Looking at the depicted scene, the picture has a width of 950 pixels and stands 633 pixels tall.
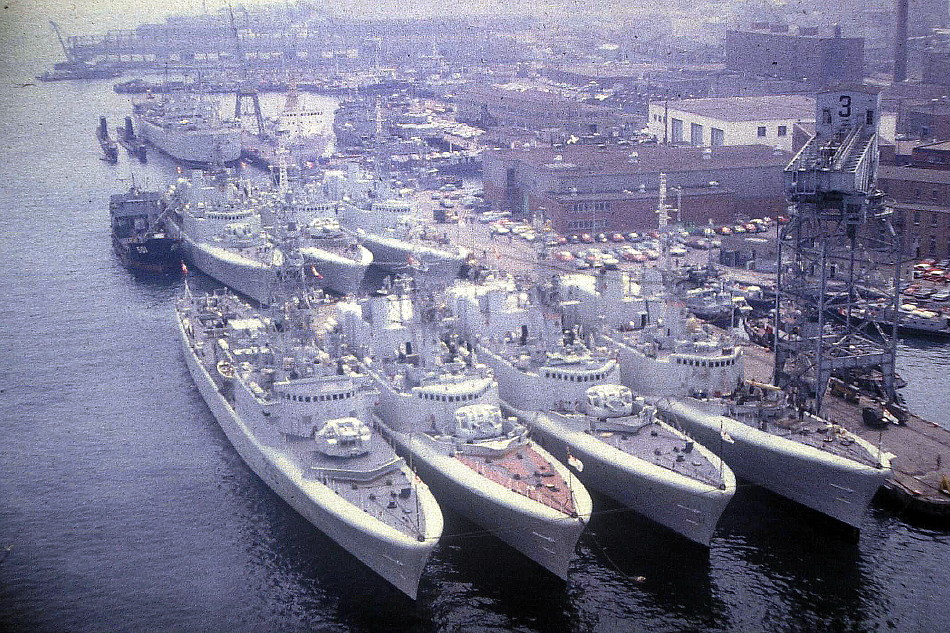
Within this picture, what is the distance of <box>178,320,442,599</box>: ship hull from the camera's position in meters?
28.1

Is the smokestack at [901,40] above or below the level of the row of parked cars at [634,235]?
above

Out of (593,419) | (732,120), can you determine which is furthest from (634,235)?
(593,419)

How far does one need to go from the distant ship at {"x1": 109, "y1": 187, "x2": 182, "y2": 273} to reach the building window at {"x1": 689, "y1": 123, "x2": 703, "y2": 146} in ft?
129

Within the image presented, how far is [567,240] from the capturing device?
6316 cm

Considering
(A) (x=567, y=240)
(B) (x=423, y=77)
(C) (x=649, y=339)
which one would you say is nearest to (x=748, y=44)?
(B) (x=423, y=77)

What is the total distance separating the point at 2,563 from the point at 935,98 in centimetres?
7478

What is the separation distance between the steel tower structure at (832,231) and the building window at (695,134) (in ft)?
150

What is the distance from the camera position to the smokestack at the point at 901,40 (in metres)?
92.2

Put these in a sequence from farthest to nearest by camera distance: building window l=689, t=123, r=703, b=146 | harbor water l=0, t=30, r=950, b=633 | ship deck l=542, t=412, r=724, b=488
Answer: building window l=689, t=123, r=703, b=146
ship deck l=542, t=412, r=724, b=488
harbor water l=0, t=30, r=950, b=633

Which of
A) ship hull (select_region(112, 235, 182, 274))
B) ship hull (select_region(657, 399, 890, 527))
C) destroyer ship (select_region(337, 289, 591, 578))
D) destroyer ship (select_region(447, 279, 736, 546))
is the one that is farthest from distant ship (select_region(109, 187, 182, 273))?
ship hull (select_region(657, 399, 890, 527))

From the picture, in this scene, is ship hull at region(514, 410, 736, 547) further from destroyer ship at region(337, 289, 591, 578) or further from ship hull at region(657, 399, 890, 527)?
ship hull at region(657, 399, 890, 527)

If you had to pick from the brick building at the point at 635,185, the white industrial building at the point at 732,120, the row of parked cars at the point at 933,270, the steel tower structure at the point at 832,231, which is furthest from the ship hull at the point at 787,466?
the white industrial building at the point at 732,120

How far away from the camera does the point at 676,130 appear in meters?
89.2

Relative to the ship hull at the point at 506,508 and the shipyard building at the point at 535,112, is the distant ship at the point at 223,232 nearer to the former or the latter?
the ship hull at the point at 506,508
